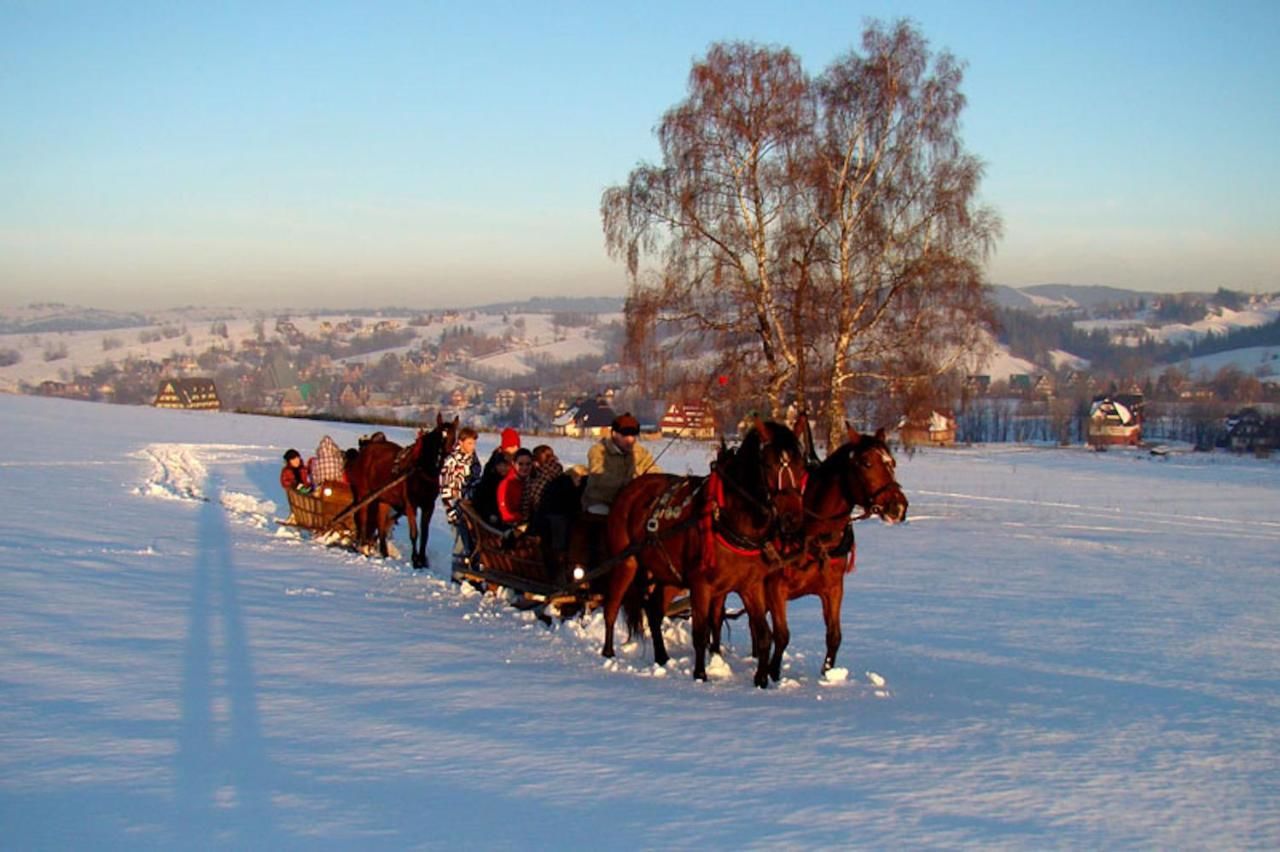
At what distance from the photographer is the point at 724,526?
292 inches

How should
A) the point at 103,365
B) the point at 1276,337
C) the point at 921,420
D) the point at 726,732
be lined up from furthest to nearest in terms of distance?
the point at 1276,337, the point at 103,365, the point at 921,420, the point at 726,732

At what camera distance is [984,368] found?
22531 millimetres

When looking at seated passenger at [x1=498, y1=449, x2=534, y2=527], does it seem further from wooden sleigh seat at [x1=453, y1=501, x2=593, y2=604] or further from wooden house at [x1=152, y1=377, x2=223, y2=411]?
wooden house at [x1=152, y1=377, x2=223, y2=411]

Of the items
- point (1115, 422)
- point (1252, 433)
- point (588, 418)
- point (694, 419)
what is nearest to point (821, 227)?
point (694, 419)

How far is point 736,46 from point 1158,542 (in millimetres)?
11503

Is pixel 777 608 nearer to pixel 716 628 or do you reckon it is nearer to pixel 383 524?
pixel 716 628

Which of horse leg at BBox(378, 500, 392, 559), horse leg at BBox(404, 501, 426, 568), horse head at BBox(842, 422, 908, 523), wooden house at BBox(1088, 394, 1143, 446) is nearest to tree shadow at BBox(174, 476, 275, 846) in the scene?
horse head at BBox(842, 422, 908, 523)

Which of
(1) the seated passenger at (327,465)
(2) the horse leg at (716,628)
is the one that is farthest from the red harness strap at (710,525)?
(1) the seated passenger at (327,465)

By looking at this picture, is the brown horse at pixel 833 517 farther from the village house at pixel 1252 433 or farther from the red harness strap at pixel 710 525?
the village house at pixel 1252 433

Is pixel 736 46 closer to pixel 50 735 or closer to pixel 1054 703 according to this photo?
pixel 1054 703

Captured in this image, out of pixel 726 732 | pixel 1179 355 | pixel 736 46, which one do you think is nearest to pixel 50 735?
pixel 726 732

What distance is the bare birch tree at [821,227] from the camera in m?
20.8

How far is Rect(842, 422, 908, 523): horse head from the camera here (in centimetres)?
725

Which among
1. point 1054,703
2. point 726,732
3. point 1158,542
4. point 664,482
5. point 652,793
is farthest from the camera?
point 1158,542
